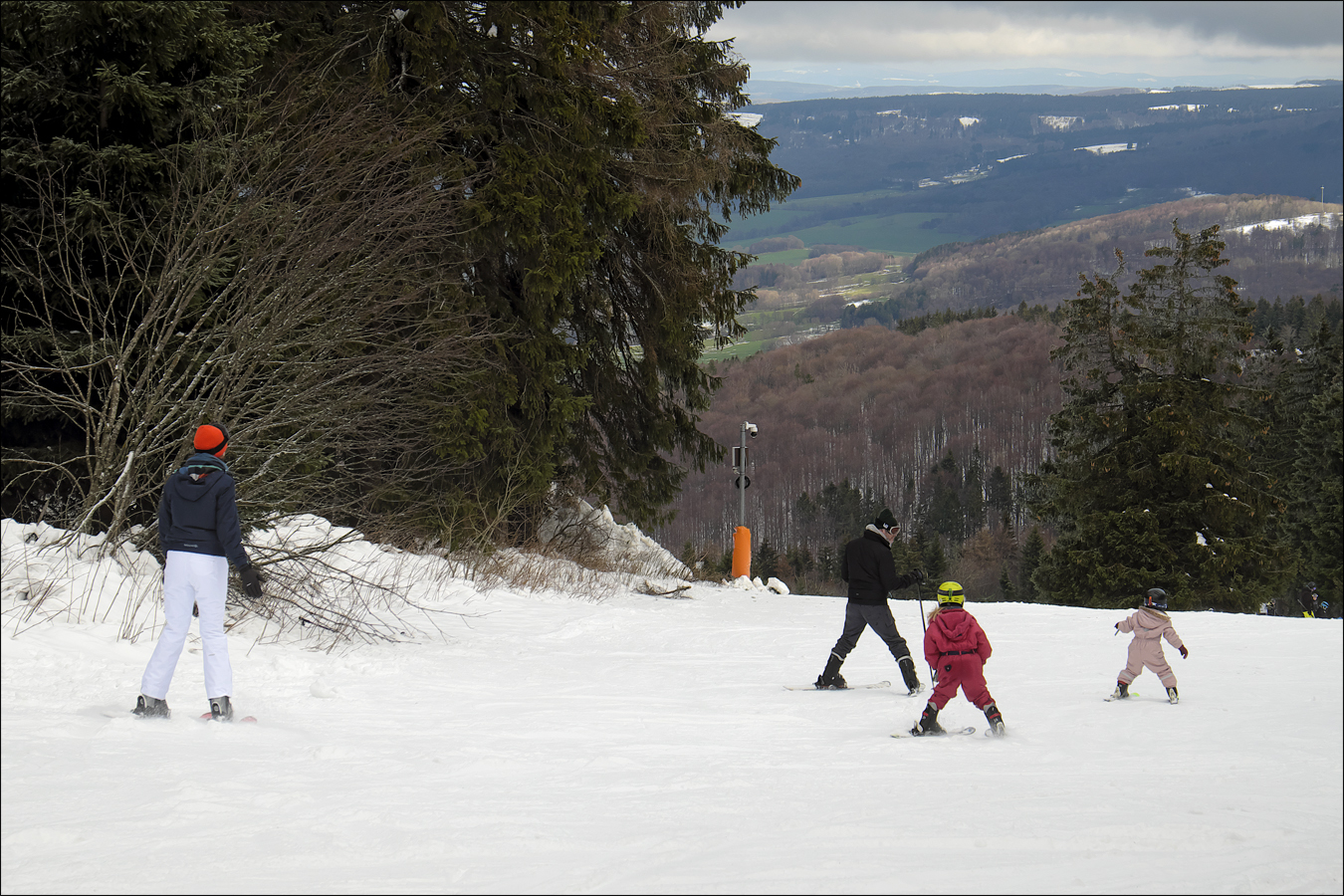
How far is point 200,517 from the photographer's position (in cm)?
683

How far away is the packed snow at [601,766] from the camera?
14.2ft

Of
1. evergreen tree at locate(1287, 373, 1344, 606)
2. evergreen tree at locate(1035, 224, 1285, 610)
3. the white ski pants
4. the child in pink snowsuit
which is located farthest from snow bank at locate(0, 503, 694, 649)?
evergreen tree at locate(1287, 373, 1344, 606)

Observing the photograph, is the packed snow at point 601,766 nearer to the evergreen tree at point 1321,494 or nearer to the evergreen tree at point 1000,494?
the evergreen tree at point 1321,494

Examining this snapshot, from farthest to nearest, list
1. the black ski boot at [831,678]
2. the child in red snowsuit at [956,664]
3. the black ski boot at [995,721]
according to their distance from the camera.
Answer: the black ski boot at [831,678] < the child in red snowsuit at [956,664] < the black ski boot at [995,721]

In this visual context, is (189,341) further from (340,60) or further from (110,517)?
→ (340,60)

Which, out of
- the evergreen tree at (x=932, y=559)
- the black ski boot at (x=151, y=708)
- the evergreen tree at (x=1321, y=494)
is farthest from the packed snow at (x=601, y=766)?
the evergreen tree at (x=932, y=559)

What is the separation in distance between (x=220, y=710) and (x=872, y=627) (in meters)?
5.63

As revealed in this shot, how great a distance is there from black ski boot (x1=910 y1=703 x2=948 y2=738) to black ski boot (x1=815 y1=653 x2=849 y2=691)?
2023 mm

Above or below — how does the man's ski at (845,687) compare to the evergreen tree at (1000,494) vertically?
above

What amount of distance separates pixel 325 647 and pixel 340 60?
30.1ft

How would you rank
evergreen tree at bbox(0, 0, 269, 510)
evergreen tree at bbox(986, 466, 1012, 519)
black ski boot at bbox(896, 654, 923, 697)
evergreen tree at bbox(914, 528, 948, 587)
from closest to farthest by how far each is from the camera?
evergreen tree at bbox(0, 0, 269, 510) → black ski boot at bbox(896, 654, 923, 697) → evergreen tree at bbox(914, 528, 948, 587) → evergreen tree at bbox(986, 466, 1012, 519)

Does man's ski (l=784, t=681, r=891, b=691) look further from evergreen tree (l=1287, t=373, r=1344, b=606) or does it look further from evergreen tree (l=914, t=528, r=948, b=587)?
evergreen tree (l=914, t=528, r=948, b=587)

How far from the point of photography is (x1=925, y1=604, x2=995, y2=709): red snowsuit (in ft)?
25.4

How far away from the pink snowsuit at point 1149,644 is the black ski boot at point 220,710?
7.25 meters
